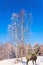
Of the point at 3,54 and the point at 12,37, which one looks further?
the point at 3,54

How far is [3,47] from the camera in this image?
18156 mm

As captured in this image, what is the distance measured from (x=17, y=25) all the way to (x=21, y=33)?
0.48 metres

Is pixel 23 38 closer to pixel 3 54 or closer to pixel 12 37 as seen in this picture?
pixel 12 37

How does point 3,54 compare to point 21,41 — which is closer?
point 21,41

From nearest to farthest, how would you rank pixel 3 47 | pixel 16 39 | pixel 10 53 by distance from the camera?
pixel 16 39, pixel 10 53, pixel 3 47

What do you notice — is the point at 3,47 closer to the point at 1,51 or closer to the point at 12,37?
the point at 1,51

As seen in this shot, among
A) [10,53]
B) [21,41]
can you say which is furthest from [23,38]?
[10,53]

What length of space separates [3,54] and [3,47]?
94 cm

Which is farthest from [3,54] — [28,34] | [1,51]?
[28,34]

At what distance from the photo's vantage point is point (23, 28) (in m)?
11.9

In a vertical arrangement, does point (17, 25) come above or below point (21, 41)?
above

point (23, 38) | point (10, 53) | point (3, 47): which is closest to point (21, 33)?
point (23, 38)

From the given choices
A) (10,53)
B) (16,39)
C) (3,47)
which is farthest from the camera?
(3,47)

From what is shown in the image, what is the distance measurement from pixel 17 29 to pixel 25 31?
1.76 ft
